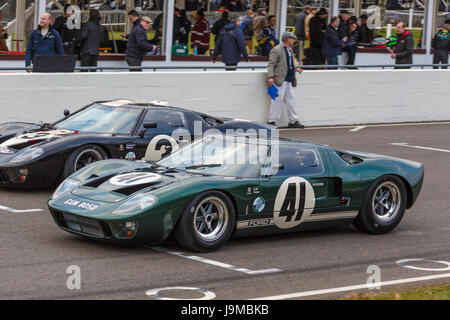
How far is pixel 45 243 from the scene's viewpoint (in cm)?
878

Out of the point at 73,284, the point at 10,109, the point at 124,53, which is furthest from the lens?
the point at 124,53

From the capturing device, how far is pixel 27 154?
1134 centimetres

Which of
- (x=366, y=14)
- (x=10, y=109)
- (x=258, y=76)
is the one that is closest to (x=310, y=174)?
(x=10, y=109)

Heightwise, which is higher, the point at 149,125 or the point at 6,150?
the point at 149,125

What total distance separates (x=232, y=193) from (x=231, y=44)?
1231cm

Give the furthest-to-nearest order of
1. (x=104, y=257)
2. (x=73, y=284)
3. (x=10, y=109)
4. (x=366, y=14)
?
(x=366, y=14) → (x=10, y=109) → (x=104, y=257) → (x=73, y=284)

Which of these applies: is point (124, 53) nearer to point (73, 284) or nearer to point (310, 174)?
point (310, 174)

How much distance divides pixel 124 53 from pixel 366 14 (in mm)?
8052

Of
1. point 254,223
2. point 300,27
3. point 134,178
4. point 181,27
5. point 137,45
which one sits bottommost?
point 254,223

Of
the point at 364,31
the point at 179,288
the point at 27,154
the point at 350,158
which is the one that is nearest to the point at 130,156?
the point at 27,154

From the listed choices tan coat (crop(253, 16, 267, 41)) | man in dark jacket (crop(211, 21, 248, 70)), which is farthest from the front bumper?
tan coat (crop(253, 16, 267, 41))

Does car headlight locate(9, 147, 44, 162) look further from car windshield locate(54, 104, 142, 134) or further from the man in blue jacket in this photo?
the man in blue jacket

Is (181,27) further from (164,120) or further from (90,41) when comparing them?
(164,120)

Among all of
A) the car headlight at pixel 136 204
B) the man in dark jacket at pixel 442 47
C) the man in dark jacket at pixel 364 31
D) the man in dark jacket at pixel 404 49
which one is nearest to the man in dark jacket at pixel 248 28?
the man in dark jacket at pixel 404 49
